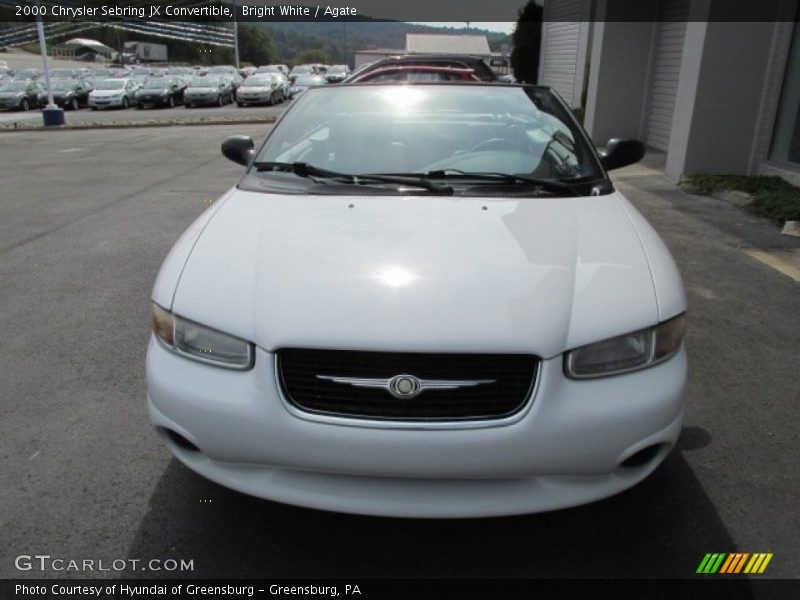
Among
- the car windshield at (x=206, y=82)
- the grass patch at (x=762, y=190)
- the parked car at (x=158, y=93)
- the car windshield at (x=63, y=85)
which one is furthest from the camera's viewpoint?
the car windshield at (x=206, y=82)

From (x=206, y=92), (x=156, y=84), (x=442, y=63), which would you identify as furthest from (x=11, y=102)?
(x=442, y=63)

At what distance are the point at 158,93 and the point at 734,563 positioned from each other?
33.4 m

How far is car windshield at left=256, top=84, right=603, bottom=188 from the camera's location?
323 centimetres

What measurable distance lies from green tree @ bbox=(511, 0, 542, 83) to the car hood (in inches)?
840

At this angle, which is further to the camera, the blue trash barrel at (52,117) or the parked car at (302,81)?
the parked car at (302,81)

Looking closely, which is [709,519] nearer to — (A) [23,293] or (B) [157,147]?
(A) [23,293]

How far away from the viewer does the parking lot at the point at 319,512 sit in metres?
2.31

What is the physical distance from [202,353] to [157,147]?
551 inches

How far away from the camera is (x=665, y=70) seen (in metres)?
12.4

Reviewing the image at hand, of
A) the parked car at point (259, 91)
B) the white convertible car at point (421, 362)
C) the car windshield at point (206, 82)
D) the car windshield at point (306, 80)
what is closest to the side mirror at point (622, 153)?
the white convertible car at point (421, 362)

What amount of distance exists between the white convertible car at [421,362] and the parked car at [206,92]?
31593 millimetres

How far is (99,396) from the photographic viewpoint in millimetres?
3400

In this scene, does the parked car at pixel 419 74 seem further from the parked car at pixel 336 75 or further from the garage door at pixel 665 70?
the parked car at pixel 336 75

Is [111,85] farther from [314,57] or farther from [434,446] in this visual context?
[314,57]
